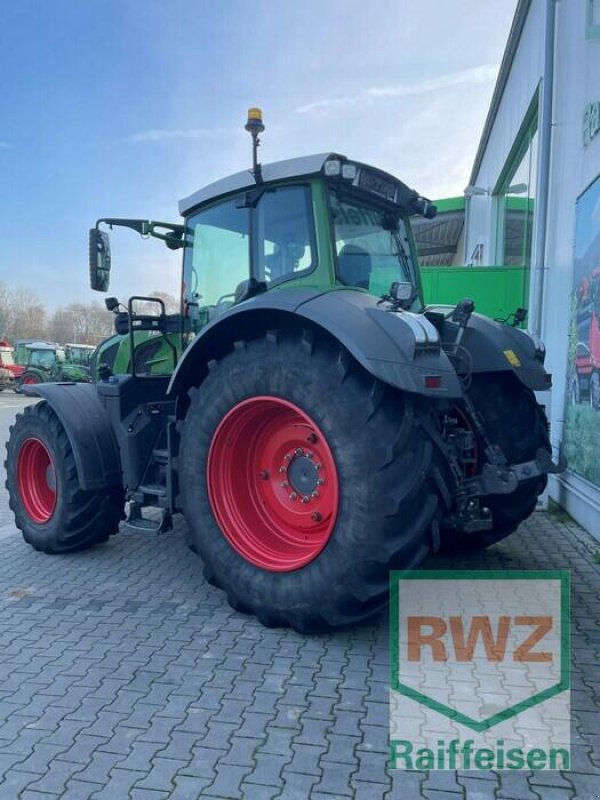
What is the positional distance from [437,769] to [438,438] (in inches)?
57.8

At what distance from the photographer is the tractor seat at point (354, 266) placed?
3687 millimetres

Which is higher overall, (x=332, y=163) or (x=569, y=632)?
(x=332, y=163)

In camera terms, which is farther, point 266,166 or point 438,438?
point 266,166

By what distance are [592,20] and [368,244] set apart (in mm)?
3633

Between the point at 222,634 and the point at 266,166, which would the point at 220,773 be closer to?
the point at 222,634

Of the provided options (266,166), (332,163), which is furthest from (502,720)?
(266,166)

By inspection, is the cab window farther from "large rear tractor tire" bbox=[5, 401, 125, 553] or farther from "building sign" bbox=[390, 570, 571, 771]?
"large rear tractor tire" bbox=[5, 401, 125, 553]

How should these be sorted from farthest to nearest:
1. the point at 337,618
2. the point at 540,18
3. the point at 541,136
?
the point at 540,18 < the point at 541,136 < the point at 337,618

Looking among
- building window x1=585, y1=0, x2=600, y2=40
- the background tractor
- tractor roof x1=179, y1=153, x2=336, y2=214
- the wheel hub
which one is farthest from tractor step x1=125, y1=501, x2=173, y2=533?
the background tractor

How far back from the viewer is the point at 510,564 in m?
4.43

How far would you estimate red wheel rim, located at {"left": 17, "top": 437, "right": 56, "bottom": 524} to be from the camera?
197 inches

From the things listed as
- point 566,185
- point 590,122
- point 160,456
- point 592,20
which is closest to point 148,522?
point 160,456

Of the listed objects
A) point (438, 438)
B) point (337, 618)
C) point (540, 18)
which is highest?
point (540, 18)

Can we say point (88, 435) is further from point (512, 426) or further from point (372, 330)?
point (512, 426)
